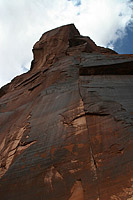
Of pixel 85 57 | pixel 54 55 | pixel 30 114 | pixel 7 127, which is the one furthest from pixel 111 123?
pixel 54 55

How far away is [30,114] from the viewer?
7.55 metres

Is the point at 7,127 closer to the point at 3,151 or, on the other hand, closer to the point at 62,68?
the point at 3,151

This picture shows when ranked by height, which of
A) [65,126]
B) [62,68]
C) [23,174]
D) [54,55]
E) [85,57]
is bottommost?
[23,174]

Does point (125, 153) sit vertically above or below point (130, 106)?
below

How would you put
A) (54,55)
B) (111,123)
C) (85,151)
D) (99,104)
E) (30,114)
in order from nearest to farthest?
(85,151) < (111,123) < (99,104) < (30,114) < (54,55)

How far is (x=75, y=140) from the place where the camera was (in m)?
5.21

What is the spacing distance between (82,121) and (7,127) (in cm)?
395

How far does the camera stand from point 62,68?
407 inches

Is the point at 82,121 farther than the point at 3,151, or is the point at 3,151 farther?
the point at 3,151

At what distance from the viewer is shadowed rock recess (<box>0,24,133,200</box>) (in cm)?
417

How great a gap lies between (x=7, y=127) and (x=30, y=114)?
1.39 metres

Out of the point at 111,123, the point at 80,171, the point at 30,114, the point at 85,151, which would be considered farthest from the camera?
the point at 30,114

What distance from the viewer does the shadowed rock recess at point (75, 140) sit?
4.17 metres

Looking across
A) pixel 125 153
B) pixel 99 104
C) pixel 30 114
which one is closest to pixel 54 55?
pixel 30 114
